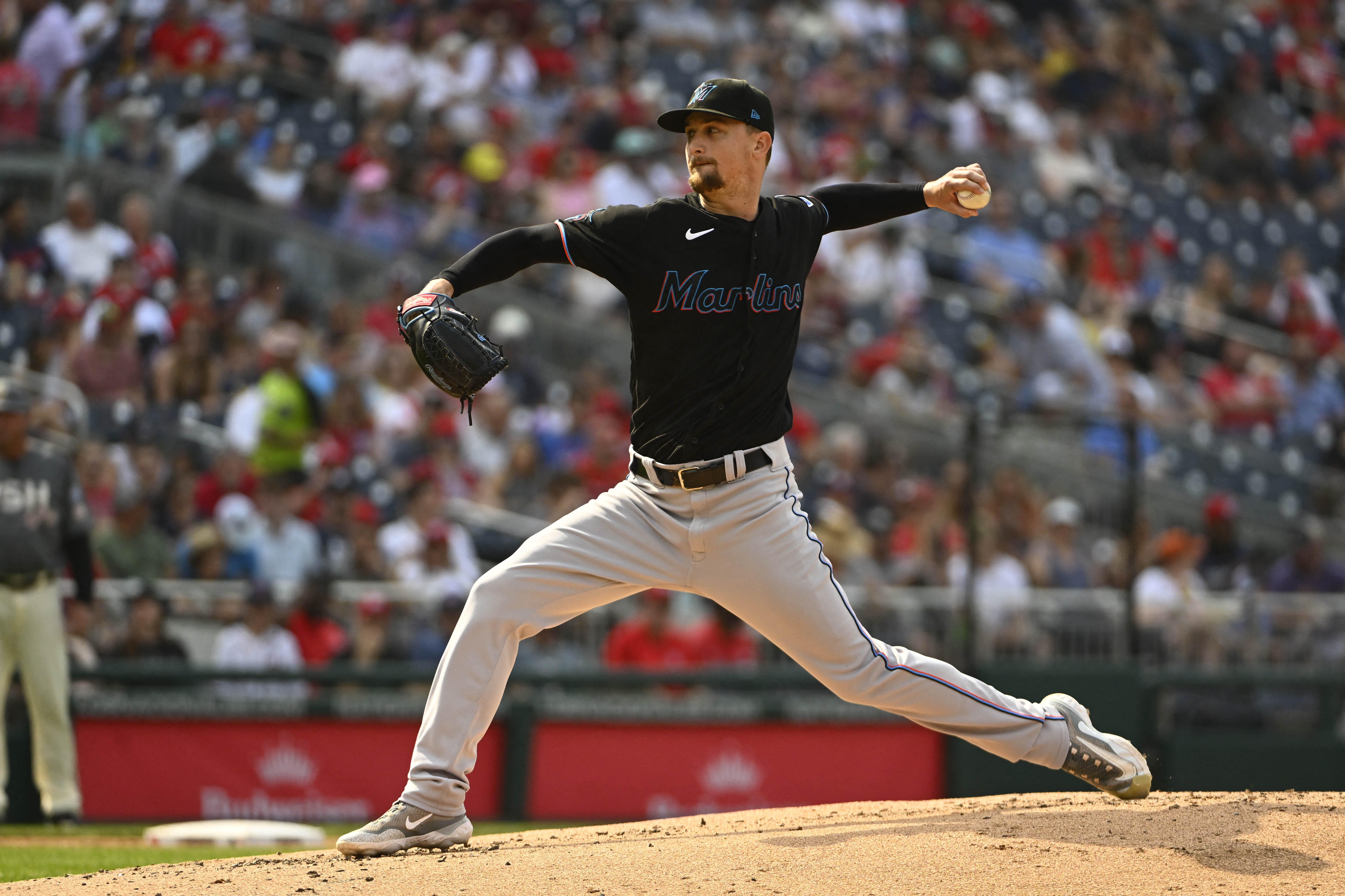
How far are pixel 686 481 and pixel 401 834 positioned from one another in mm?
1264

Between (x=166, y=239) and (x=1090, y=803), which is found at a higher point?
(x=166, y=239)

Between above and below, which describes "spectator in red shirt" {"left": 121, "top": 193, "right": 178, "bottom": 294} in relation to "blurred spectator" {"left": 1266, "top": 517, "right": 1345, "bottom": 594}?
above

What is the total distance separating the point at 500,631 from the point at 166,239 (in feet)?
27.9

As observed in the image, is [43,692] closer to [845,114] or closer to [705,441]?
[705,441]

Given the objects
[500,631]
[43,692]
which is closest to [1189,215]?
[43,692]

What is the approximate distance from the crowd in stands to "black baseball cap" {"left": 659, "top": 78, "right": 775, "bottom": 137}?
524cm

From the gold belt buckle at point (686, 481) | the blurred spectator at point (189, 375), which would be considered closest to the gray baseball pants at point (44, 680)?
the blurred spectator at point (189, 375)

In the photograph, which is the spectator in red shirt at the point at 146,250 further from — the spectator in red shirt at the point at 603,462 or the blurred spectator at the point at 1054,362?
the blurred spectator at the point at 1054,362

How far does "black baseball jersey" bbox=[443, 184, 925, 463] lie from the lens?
4.58 meters

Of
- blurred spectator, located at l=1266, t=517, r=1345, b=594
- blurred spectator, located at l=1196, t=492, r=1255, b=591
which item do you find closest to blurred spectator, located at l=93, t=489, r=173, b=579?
blurred spectator, located at l=1196, t=492, r=1255, b=591

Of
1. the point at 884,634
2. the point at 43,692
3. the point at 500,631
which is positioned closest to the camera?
the point at 500,631

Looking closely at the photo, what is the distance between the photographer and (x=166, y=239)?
1210 centimetres

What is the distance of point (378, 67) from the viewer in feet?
47.9

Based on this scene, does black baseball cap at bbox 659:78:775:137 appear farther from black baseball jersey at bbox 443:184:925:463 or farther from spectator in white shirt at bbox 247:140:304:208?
spectator in white shirt at bbox 247:140:304:208
